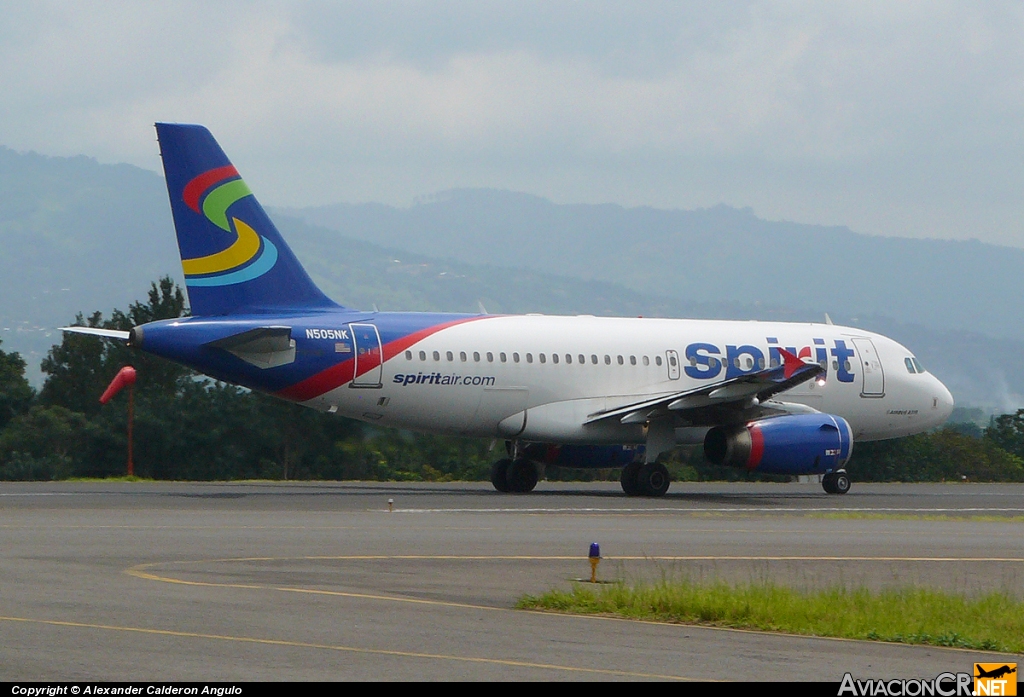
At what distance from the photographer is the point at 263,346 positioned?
32531 millimetres

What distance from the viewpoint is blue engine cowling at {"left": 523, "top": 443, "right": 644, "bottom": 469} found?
124 ft

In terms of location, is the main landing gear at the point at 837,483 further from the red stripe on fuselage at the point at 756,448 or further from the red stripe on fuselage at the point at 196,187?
the red stripe on fuselage at the point at 196,187

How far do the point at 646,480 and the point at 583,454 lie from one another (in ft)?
10.7

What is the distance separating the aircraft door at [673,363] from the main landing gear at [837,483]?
5.22m

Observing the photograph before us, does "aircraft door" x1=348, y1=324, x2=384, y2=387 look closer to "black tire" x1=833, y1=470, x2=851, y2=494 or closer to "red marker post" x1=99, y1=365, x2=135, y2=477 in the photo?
"red marker post" x1=99, y1=365, x2=135, y2=477

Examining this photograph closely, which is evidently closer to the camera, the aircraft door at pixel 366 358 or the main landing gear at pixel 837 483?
the aircraft door at pixel 366 358

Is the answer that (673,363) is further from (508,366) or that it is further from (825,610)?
(825,610)

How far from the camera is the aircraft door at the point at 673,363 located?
3812 centimetres

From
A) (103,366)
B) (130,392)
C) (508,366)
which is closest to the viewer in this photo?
(508,366)

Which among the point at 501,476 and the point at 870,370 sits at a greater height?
the point at 870,370

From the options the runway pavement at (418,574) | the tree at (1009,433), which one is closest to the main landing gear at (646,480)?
the runway pavement at (418,574)

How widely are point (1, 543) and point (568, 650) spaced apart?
10.8 m

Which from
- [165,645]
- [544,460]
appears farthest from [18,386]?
[165,645]

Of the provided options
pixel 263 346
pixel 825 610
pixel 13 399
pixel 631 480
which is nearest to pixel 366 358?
pixel 263 346
